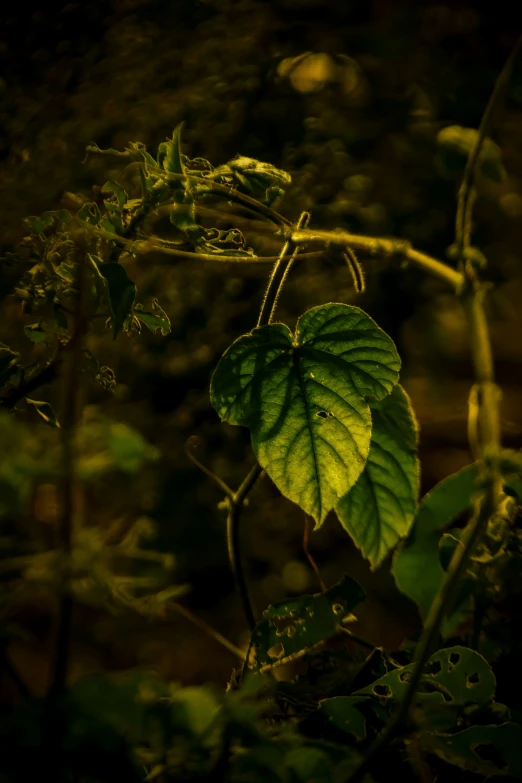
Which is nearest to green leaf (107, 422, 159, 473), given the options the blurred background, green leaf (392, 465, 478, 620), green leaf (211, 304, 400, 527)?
green leaf (211, 304, 400, 527)

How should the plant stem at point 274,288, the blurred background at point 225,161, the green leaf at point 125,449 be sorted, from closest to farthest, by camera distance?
the green leaf at point 125,449
the plant stem at point 274,288
the blurred background at point 225,161

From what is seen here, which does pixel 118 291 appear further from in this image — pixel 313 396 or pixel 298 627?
pixel 298 627

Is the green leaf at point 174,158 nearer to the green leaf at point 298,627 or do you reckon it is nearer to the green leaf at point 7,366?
the green leaf at point 7,366

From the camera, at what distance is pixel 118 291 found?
1.70 feet

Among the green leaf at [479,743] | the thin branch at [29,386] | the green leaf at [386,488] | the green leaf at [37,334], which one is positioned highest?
the green leaf at [37,334]

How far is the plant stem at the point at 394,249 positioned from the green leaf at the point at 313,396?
0.19 ft

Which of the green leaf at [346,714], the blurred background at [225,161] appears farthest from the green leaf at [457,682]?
the blurred background at [225,161]

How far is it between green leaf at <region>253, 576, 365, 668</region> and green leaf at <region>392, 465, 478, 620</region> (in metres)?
0.07

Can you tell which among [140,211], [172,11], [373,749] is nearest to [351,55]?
[172,11]

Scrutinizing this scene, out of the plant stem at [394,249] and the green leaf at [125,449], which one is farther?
the plant stem at [394,249]

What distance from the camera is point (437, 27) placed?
4.51ft

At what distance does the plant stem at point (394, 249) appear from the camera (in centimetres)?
51

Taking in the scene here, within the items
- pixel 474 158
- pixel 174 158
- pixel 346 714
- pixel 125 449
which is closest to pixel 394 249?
pixel 474 158

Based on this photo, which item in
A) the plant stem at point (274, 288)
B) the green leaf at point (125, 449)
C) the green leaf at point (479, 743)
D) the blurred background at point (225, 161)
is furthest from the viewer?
the blurred background at point (225, 161)
